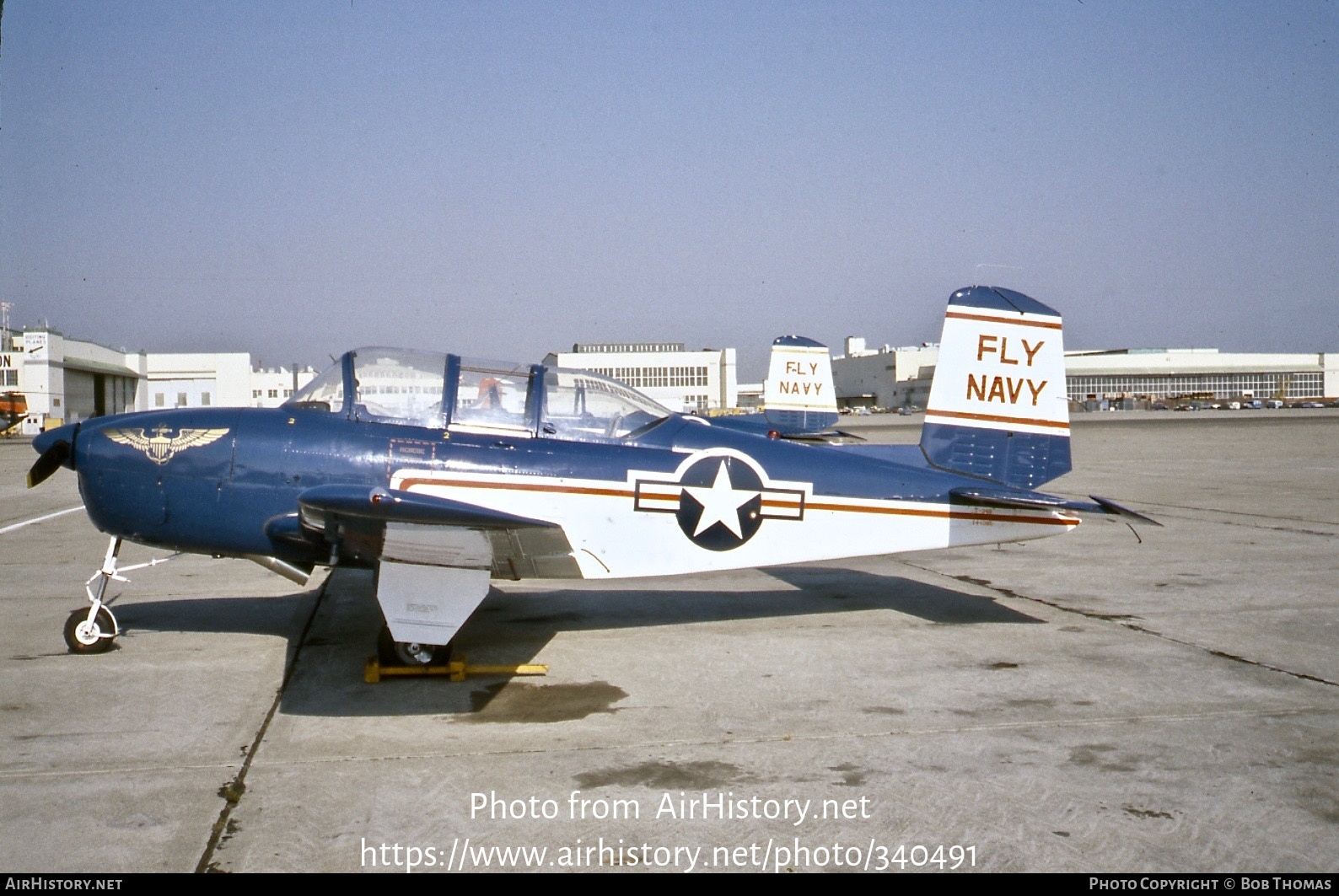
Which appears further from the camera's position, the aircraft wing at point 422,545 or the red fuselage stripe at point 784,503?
the red fuselage stripe at point 784,503

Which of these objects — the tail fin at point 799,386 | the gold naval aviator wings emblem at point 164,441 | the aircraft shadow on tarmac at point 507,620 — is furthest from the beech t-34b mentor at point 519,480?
the tail fin at point 799,386

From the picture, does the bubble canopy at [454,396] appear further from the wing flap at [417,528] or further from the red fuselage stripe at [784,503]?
the wing flap at [417,528]

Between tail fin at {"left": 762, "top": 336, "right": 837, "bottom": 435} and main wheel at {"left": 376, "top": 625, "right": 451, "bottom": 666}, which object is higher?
tail fin at {"left": 762, "top": 336, "right": 837, "bottom": 435}

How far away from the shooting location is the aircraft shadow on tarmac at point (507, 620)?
18.4 ft

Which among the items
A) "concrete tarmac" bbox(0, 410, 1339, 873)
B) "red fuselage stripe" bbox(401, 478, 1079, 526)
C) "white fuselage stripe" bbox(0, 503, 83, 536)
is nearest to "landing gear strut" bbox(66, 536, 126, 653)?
"concrete tarmac" bbox(0, 410, 1339, 873)

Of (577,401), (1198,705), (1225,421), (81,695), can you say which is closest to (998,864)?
(1198,705)

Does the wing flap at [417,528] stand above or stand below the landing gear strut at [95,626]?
above

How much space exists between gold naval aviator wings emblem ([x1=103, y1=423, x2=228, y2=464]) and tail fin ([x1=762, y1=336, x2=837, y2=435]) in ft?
54.1

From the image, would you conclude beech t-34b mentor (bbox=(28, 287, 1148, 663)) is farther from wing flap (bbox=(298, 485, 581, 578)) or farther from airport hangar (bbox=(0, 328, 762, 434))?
airport hangar (bbox=(0, 328, 762, 434))

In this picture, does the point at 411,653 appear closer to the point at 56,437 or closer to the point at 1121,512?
the point at 56,437

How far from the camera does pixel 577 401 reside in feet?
22.0

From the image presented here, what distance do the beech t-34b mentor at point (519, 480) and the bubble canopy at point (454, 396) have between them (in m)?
0.01

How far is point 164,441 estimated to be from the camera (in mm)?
6258

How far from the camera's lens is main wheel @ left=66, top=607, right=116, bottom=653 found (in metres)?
6.65
